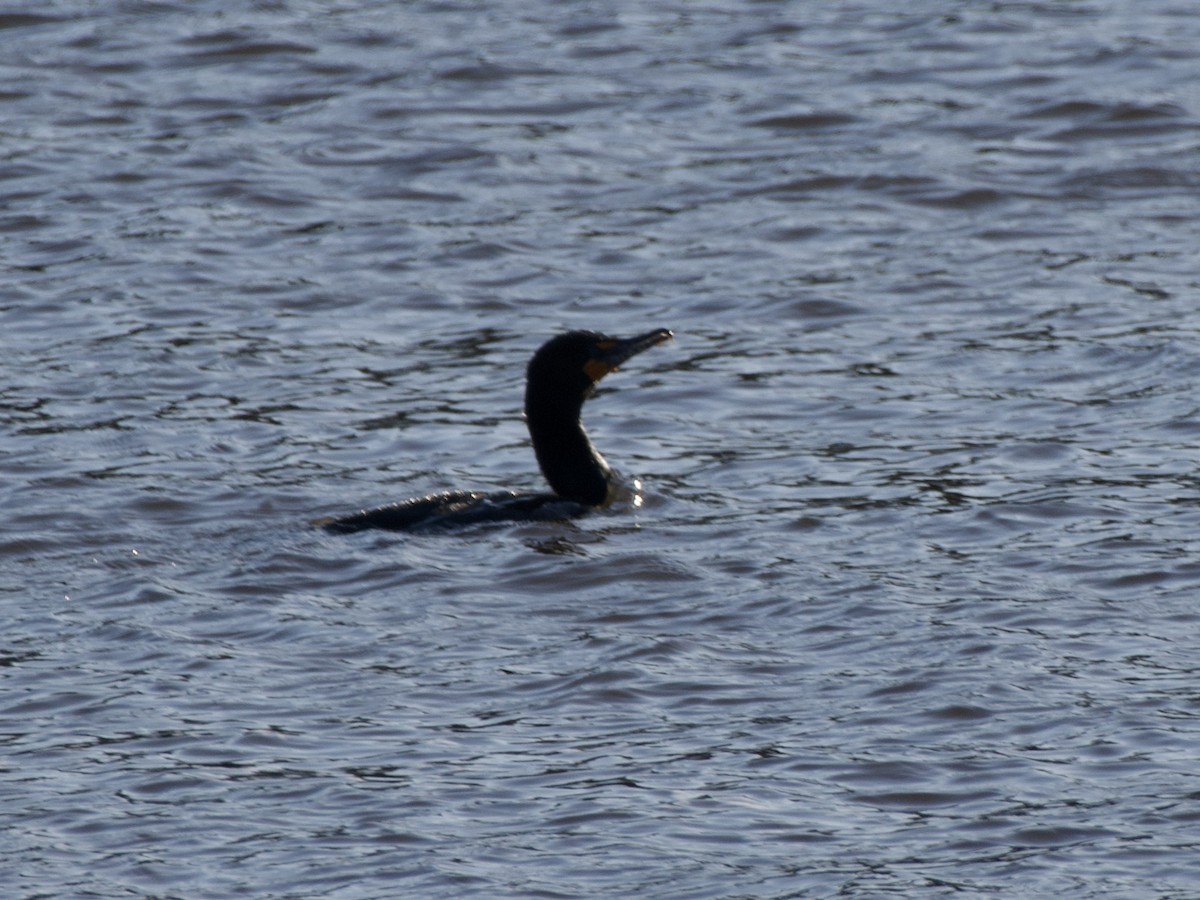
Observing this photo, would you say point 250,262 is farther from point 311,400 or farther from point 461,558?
point 461,558

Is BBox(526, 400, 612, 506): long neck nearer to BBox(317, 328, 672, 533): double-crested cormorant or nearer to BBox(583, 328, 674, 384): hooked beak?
BBox(317, 328, 672, 533): double-crested cormorant

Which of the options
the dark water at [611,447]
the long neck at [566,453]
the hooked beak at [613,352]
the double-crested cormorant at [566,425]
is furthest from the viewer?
the hooked beak at [613,352]

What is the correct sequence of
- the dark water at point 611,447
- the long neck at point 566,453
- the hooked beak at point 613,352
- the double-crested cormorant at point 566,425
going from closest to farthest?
1. the dark water at point 611,447
2. the double-crested cormorant at point 566,425
3. the long neck at point 566,453
4. the hooked beak at point 613,352

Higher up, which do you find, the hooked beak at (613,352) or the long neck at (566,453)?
the hooked beak at (613,352)

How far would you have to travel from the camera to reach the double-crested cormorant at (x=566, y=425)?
409 inches

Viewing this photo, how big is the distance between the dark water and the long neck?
0.24 meters

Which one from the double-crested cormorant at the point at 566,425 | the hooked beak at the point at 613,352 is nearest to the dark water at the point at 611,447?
the double-crested cormorant at the point at 566,425

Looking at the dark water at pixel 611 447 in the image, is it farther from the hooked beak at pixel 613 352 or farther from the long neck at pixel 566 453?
the hooked beak at pixel 613 352

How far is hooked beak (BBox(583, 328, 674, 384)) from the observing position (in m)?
10.8

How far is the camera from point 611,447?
11.5 m

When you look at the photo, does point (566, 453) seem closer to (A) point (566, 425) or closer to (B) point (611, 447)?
(A) point (566, 425)

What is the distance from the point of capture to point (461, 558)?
31.8 ft

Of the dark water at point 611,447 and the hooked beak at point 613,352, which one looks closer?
the dark water at point 611,447

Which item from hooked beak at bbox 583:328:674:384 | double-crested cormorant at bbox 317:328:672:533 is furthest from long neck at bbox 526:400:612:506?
hooked beak at bbox 583:328:674:384
